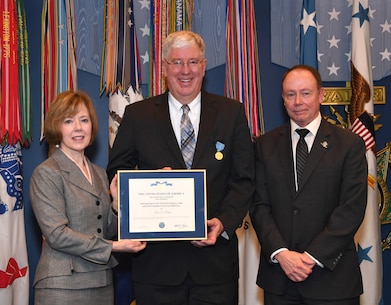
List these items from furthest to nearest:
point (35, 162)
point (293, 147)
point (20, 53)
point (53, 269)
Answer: point (35, 162), point (20, 53), point (293, 147), point (53, 269)

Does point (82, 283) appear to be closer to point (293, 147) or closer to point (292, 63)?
point (293, 147)

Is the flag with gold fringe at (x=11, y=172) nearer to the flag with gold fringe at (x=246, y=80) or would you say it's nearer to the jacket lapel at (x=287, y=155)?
the flag with gold fringe at (x=246, y=80)

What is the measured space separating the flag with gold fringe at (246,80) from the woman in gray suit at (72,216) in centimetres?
148

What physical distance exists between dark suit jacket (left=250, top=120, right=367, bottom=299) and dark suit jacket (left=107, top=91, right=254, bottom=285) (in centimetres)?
16

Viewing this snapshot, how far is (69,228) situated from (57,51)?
1.75 metres

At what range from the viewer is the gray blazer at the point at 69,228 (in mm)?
2742

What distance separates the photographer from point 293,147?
9.89 ft

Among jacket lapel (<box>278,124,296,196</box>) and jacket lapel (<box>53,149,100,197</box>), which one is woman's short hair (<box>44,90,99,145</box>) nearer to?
jacket lapel (<box>53,149,100,197</box>)

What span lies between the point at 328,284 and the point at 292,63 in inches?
87.9

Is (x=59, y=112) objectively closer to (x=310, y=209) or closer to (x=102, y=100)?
(x=310, y=209)

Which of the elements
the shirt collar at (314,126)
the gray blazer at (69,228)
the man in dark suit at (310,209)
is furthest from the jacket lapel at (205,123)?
the gray blazer at (69,228)

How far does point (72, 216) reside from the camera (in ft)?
9.28

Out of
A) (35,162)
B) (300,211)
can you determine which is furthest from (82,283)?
(35,162)

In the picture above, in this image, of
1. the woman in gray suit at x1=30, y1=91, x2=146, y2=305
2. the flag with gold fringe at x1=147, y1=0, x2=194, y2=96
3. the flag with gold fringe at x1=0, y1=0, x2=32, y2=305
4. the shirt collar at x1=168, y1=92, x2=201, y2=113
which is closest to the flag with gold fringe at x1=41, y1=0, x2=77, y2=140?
the flag with gold fringe at x1=0, y1=0, x2=32, y2=305
